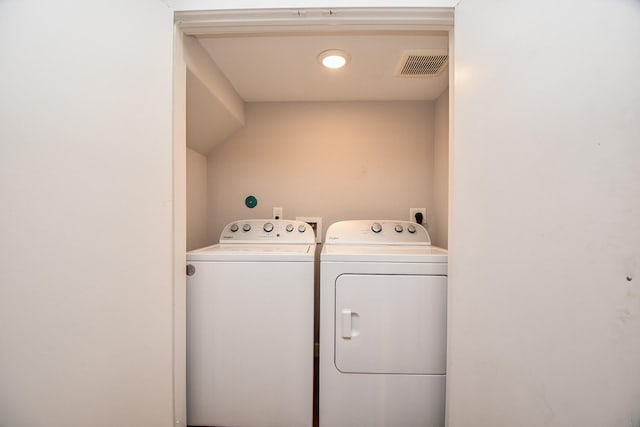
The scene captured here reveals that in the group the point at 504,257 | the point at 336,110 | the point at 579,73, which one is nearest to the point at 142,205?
the point at 504,257

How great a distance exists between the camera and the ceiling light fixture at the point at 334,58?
1.35 meters

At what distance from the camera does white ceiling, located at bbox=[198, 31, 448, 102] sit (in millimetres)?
1246

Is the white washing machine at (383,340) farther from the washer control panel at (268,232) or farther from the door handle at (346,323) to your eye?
the washer control panel at (268,232)

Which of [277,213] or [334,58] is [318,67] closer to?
[334,58]

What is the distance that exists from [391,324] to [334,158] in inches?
50.9

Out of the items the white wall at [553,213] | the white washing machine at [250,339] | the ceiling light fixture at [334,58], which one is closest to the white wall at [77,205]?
the white washing machine at [250,339]

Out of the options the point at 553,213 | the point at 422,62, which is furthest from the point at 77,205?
the point at 422,62

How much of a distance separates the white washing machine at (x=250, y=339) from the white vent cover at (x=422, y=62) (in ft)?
4.20

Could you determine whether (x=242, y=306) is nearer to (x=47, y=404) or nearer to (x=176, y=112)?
(x=47, y=404)

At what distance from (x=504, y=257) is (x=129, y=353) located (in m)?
1.41

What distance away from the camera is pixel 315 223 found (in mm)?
1988

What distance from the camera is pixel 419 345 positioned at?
116 centimetres

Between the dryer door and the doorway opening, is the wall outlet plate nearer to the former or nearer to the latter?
the doorway opening

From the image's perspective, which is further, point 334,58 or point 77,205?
point 334,58
